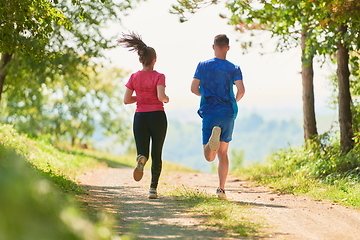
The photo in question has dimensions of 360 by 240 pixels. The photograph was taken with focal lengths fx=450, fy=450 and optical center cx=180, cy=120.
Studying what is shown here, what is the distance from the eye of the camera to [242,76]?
7195 mm

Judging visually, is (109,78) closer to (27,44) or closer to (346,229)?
(27,44)

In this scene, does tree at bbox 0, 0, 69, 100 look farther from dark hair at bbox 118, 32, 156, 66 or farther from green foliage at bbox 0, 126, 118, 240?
green foliage at bbox 0, 126, 118, 240

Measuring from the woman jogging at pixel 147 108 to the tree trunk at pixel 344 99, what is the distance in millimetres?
6129

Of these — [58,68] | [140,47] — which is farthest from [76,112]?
[140,47]

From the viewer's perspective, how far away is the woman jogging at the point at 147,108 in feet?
23.2

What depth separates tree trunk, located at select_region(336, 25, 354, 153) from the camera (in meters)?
11.4

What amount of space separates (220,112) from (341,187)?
3.26 metres

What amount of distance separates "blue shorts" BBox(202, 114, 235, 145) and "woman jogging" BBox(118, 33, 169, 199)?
0.65 metres

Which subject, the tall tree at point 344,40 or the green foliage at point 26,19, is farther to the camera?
the tall tree at point 344,40

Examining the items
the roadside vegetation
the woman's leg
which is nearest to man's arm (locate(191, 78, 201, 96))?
the woman's leg

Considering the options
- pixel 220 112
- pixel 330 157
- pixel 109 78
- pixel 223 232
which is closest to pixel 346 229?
pixel 223 232

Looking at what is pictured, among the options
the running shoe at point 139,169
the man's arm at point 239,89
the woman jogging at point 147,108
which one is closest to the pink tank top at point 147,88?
the woman jogging at point 147,108

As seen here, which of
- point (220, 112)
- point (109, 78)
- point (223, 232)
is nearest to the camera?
point (223, 232)

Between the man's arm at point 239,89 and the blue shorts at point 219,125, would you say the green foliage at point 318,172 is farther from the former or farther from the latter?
the man's arm at point 239,89
